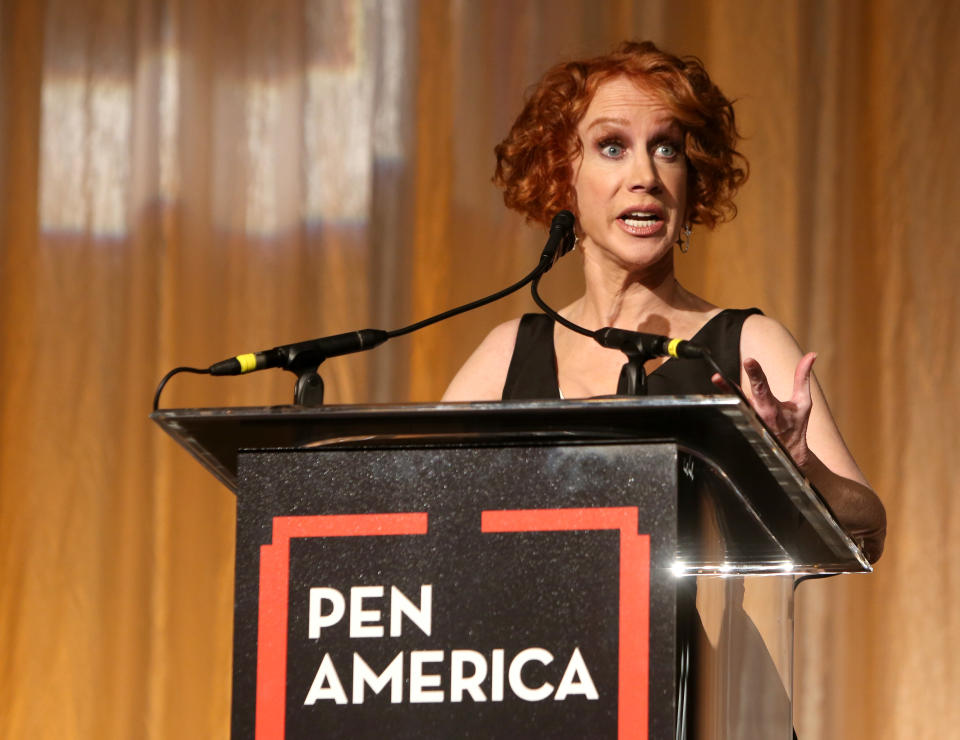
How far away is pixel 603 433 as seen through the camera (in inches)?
41.6

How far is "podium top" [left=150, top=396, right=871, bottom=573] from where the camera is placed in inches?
39.8

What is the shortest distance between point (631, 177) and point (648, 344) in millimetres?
805

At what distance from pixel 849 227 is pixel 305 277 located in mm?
1254

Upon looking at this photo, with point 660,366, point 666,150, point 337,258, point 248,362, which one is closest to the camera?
point 248,362

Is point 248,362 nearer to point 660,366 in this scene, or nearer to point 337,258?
point 660,366

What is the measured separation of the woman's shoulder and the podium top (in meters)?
0.84

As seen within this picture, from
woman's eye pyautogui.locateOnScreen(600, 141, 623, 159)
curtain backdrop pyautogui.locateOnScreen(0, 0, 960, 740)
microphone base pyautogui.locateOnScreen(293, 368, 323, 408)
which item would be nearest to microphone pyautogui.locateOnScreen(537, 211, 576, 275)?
microphone base pyautogui.locateOnScreen(293, 368, 323, 408)

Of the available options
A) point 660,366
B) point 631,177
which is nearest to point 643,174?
point 631,177

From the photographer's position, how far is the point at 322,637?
1.06m

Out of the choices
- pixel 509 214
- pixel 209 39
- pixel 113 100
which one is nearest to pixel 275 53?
pixel 209 39

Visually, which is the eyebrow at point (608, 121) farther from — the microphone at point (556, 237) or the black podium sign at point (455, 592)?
the black podium sign at point (455, 592)

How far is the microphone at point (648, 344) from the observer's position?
3.67ft

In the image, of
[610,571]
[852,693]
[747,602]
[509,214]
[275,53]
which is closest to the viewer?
[610,571]

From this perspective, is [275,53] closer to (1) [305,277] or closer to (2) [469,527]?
(1) [305,277]
